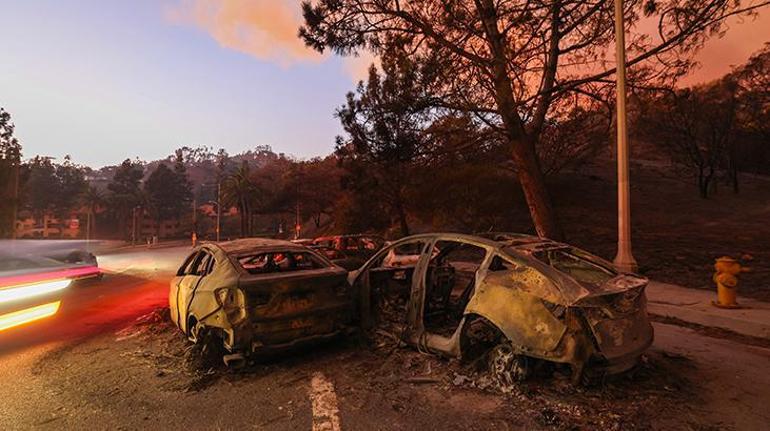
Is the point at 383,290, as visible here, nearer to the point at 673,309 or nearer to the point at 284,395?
the point at 284,395

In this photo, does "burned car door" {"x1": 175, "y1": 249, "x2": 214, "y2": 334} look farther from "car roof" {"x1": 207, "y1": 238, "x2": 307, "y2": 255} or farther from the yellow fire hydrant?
the yellow fire hydrant

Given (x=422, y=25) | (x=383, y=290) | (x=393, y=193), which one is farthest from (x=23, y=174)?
(x=383, y=290)

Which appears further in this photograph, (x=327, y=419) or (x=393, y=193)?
(x=393, y=193)

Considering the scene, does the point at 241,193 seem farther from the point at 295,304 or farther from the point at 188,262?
the point at 295,304

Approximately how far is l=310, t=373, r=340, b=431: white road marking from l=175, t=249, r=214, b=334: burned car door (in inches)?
79.0

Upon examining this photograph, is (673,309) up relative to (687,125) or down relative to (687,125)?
down

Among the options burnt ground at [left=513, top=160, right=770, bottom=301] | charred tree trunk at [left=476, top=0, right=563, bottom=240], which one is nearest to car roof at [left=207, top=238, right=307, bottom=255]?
charred tree trunk at [left=476, top=0, right=563, bottom=240]

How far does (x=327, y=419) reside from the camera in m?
3.80

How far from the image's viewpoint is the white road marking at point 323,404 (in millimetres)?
3697

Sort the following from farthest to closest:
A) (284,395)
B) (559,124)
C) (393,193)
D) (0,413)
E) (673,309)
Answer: (393,193) → (559,124) → (673,309) → (284,395) → (0,413)

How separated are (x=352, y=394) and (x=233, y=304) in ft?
5.32

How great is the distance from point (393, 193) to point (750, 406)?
18.9 m

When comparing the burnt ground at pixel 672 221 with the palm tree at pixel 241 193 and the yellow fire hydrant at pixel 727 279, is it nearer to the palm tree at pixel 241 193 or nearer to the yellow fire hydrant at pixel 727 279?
the yellow fire hydrant at pixel 727 279

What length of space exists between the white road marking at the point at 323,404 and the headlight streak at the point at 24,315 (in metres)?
3.67
